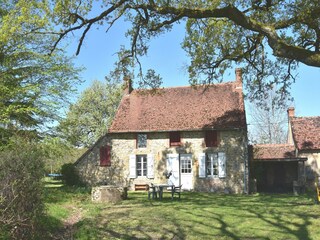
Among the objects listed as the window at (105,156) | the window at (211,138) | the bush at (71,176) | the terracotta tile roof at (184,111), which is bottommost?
→ the bush at (71,176)

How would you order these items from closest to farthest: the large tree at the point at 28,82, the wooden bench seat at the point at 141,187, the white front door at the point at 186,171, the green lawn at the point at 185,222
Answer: the green lawn at the point at 185,222
the large tree at the point at 28,82
the white front door at the point at 186,171
the wooden bench seat at the point at 141,187

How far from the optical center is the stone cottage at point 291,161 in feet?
83.3

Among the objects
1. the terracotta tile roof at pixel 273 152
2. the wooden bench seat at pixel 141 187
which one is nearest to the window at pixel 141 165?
the wooden bench seat at pixel 141 187

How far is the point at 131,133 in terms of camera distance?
2566 centimetres

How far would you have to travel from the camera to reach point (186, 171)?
2447 cm

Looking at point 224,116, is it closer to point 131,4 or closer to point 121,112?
point 121,112

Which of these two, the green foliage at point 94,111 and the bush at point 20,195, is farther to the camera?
the green foliage at point 94,111

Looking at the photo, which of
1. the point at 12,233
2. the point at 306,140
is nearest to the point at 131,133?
the point at 306,140

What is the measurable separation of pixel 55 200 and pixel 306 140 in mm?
18256

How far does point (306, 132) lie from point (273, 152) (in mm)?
2791

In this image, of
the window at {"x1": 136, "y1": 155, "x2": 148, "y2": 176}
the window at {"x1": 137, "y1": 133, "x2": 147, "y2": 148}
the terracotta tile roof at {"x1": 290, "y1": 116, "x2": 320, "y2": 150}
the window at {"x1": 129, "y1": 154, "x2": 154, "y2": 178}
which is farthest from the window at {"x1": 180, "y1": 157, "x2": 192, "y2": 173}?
the terracotta tile roof at {"x1": 290, "y1": 116, "x2": 320, "y2": 150}

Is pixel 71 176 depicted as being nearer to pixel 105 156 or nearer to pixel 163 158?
pixel 105 156

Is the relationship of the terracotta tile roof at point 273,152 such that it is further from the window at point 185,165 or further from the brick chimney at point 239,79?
the window at point 185,165

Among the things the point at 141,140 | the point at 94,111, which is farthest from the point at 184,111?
the point at 94,111
